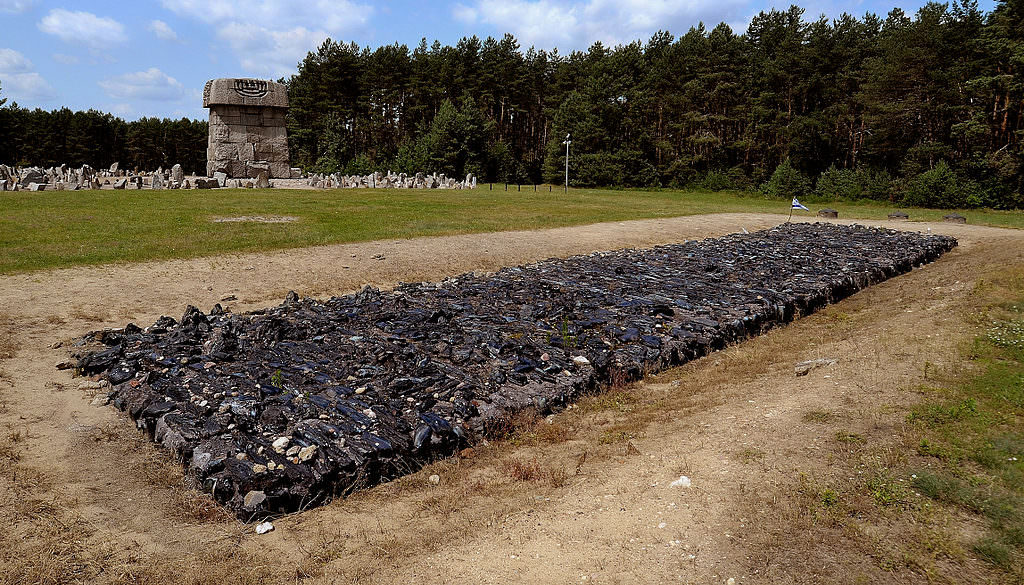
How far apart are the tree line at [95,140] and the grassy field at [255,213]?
37.2m

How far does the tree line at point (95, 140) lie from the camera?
2181 inches

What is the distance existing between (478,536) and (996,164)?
3572 cm

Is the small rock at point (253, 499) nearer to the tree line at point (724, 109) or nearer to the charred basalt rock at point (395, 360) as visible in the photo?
the charred basalt rock at point (395, 360)

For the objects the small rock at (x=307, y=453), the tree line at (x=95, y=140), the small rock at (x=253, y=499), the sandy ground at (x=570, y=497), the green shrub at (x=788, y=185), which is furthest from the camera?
the tree line at (x=95, y=140)

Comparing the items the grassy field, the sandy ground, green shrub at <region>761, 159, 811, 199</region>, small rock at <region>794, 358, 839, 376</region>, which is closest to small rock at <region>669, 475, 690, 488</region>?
the sandy ground

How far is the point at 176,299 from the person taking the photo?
10852mm

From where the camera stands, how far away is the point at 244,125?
3728cm

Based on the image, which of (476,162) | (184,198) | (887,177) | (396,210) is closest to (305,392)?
(396,210)

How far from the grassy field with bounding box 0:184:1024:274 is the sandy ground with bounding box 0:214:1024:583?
7.28m

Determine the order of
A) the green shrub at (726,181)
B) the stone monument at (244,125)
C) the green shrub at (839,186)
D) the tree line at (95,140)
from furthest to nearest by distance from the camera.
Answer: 1. the tree line at (95,140)
2. the green shrub at (726,181)
3. the stone monument at (244,125)
4. the green shrub at (839,186)

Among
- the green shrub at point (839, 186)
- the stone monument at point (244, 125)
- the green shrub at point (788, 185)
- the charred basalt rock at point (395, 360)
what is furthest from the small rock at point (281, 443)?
the green shrub at point (788, 185)

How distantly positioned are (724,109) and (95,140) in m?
57.9

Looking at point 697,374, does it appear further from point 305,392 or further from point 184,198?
point 184,198

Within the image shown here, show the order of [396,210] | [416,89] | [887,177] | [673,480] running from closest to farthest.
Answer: [673,480] → [396,210] → [887,177] → [416,89]
